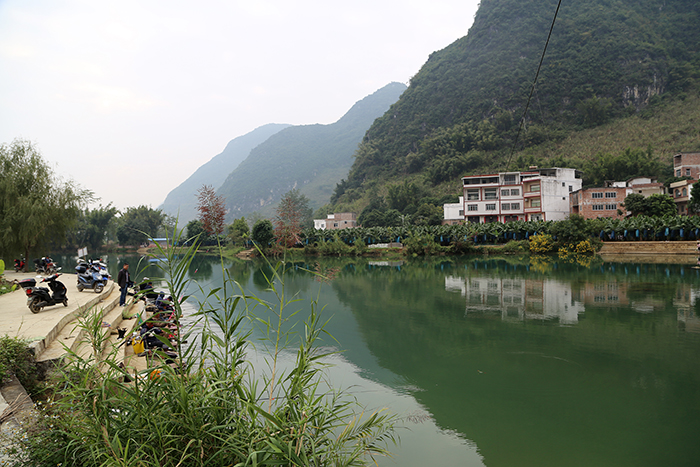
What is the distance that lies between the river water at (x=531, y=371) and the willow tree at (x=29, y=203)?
381 inches

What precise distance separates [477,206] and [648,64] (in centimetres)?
4821

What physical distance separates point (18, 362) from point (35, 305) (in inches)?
128

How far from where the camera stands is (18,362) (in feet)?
13.1

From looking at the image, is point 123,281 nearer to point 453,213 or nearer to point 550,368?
point 550,368

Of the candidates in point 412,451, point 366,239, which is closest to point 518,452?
point 412,451

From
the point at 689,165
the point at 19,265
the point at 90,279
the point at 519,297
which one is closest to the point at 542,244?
the point at 519,297

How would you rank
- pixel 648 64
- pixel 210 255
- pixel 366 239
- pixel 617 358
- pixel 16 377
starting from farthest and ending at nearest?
pixel 648 64 < pixel 210 255 < pixel 366 239 < pixel 617 358 < pixel 16 377

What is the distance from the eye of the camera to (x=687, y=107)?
51.5m

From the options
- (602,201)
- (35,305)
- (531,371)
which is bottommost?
(531,371)

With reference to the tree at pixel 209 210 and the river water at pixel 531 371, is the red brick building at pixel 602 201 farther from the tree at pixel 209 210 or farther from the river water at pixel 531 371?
the tree at pixel 209 210

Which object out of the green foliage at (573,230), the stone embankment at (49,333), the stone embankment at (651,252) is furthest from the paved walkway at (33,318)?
the green foliage at (573,230)

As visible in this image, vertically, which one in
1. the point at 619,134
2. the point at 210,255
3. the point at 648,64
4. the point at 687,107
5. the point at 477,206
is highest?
the point at 648,64

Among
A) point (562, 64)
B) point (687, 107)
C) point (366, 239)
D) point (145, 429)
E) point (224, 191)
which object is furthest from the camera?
point (224, 191)

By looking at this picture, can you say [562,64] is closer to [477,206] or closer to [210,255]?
[477,206]
